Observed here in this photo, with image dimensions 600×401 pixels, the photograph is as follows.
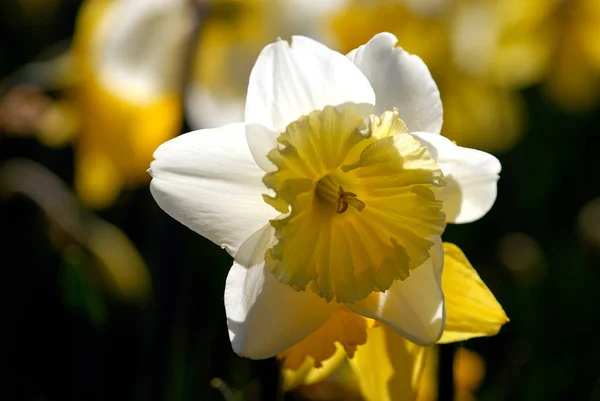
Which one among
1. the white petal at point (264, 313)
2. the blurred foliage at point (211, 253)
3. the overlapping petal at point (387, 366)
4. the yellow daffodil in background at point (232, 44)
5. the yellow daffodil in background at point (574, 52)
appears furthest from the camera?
the yellow daffodil in background at point (574, 52)

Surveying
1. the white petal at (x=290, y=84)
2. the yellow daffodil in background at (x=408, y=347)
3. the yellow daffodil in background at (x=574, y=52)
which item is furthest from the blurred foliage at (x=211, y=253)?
the white petal at (x=290, y=84)

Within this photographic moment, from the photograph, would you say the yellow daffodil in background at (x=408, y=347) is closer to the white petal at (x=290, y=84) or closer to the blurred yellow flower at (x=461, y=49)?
the white petal at (x=290, y=84)

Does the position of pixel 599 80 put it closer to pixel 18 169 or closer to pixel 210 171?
pixel 18 169

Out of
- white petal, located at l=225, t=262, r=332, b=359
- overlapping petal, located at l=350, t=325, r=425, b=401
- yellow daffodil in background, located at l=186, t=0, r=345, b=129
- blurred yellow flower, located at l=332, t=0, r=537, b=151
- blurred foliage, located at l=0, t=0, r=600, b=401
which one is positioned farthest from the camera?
blurred yellow flower, located at l=332, t=0, r=537, b=151

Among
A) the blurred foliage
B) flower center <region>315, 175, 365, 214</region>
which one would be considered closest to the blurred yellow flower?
the blurred foliage

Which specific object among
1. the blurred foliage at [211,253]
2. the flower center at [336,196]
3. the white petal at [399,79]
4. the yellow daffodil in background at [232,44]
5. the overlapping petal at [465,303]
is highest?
the white petal at [399,79]

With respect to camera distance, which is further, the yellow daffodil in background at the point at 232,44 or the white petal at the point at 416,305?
the yellow daffodil in background at the point at 232,44

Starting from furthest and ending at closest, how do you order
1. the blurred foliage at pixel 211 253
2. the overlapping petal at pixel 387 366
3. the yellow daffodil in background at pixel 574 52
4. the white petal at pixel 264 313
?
1. the yellow daffodil in background at pixel 574 52
2. the blurred foliage at pixel 211 253
3. the overlapping petal at pixel 387 366
4. the white petal at pixel 264 313

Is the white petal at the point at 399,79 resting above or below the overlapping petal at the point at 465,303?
above

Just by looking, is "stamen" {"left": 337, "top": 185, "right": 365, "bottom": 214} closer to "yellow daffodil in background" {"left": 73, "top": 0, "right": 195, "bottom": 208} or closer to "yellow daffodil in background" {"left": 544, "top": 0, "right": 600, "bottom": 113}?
"yellow daffodil in background" {"left": 73, "top": 0, "right": 195, "bottom": 208}
